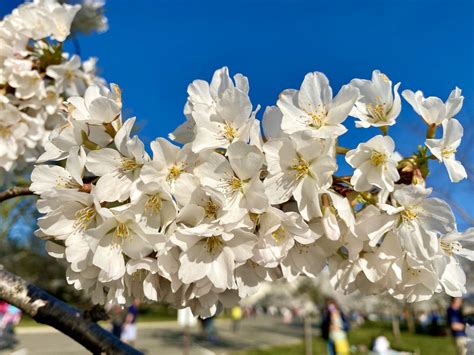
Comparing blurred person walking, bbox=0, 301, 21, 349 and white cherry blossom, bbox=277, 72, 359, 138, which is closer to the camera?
white cherry blossom, bbox=277, 72, 359, 138

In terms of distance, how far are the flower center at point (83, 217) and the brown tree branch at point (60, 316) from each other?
48cm

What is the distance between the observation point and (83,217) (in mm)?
1109

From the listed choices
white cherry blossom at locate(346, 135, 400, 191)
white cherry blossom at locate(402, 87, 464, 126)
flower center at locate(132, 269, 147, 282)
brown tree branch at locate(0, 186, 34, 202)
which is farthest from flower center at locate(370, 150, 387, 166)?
brown tree branch at locate(0, 186, 34, 202)

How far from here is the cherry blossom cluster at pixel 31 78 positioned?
2.24 metres

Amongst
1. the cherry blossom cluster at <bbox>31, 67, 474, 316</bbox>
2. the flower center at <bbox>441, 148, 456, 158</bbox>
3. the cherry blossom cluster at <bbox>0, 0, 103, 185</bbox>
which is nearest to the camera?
the cherry blossom cluster at <bbox>31, 67, 474, 316</bbox>

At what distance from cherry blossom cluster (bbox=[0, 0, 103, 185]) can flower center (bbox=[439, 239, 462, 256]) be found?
6.11 ft

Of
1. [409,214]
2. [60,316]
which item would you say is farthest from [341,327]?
[409,214]

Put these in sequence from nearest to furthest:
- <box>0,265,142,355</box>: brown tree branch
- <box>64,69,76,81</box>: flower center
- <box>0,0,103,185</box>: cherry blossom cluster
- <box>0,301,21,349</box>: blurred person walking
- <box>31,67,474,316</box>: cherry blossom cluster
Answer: <box>31,67,474,316</box>: cherry blossom cluster
<box>0,265,142,355</box>: brown tree branch
<box>0,0,103,185</box>: cherry blossom cluster
<box>64,69,76,81</box>: flower center
<box>0,301,21,349</box>: blurred person walking

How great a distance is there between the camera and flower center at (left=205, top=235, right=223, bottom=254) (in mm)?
1070

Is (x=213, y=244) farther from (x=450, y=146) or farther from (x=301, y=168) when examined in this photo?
(x=450, y=146)

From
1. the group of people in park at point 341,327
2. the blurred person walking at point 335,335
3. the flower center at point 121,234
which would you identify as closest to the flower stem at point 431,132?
the flower center at point 121,234

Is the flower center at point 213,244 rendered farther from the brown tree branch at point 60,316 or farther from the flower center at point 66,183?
the brown tree branch at point 60,316

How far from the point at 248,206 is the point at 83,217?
1.38 ft

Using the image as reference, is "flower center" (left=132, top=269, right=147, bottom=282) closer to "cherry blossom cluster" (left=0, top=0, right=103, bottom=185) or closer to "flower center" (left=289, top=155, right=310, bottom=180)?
"flower center" (left=289, top=155, right=310, bottom=180)
